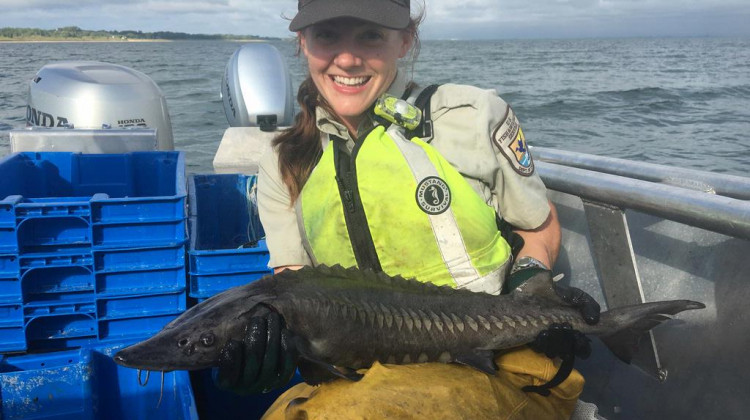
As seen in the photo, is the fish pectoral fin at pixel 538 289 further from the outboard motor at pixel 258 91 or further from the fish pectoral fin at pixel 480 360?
the outboard motor at pixel 258 91

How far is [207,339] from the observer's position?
6.35 ft

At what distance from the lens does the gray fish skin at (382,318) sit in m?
1.98

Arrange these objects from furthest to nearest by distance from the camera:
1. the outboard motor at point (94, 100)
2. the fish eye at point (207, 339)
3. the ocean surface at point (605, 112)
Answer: the ocean surface at point (605, 112), the outboard motor at point (94, 100), the fish eye at point (207, 339)

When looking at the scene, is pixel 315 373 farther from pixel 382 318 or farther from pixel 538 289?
pixel 538 289

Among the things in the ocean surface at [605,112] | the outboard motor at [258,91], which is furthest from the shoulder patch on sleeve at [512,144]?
the ocean surface at [605,112]

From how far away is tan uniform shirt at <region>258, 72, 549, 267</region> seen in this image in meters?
2.60

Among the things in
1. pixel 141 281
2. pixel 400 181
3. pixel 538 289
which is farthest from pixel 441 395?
pixel 141 281

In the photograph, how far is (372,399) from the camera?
6.47 ft

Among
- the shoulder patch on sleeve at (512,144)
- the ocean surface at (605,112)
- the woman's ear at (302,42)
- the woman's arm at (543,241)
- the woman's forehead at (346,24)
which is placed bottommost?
the ocean surface at (605,112)

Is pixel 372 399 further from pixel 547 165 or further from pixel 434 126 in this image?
pixel 547 165

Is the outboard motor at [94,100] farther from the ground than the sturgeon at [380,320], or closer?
farther from the ground

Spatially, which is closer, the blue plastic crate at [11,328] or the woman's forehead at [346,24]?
the woman's forehead at [346,24]

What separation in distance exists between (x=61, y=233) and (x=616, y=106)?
60.4 feet

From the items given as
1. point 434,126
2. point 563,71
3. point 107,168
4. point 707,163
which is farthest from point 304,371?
point 563,71
